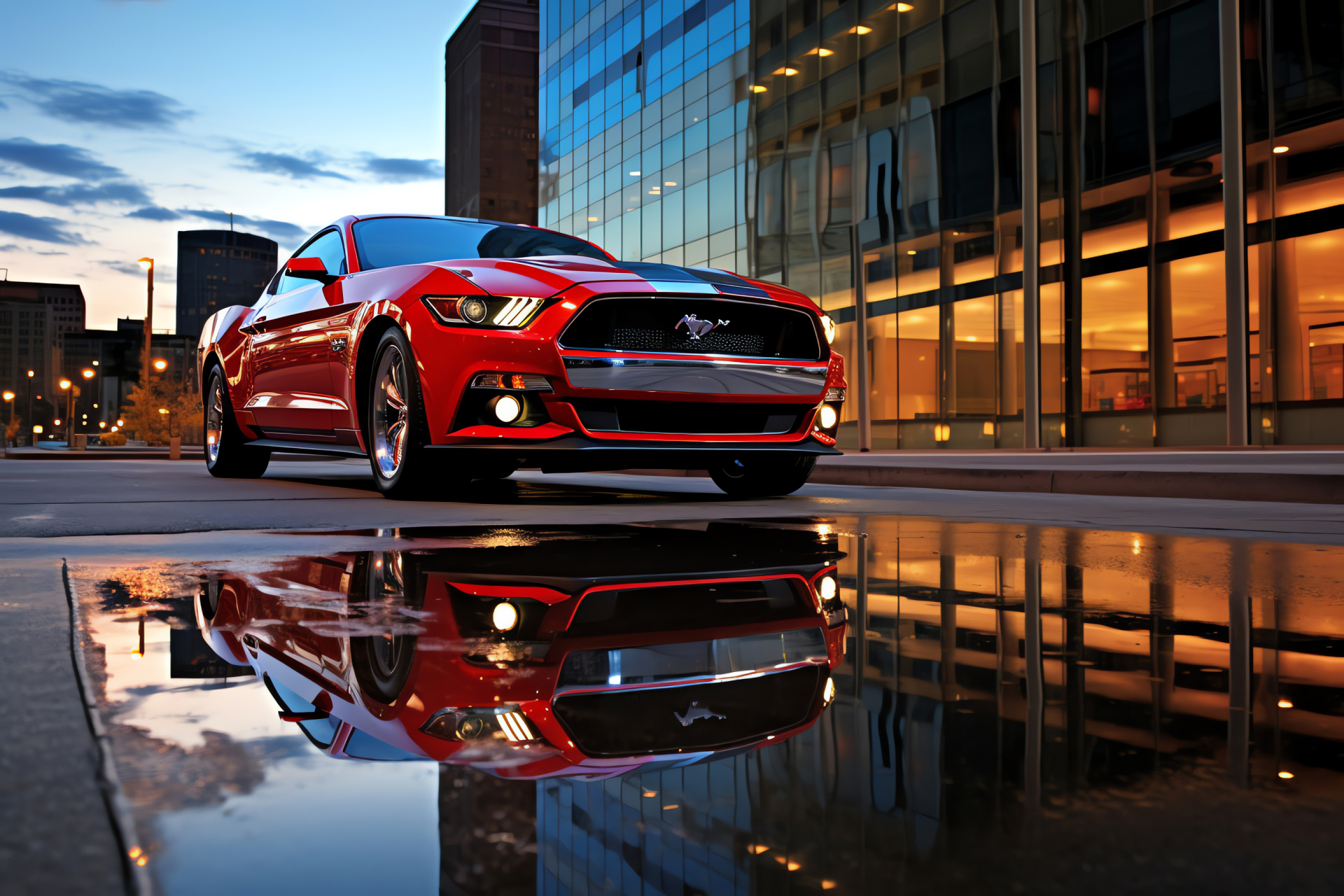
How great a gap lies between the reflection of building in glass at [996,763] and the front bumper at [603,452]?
10.7 feet

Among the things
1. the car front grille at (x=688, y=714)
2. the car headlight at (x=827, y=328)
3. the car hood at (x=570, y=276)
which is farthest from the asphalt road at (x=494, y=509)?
Answer: the car front grille at (x=688, y=714)

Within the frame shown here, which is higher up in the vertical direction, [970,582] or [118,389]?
[118,389]

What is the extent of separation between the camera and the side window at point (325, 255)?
7172 millimetres

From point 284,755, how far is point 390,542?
2.70 metres

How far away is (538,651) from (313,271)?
5553 mm

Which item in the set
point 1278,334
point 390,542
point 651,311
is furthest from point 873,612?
point 1278,334

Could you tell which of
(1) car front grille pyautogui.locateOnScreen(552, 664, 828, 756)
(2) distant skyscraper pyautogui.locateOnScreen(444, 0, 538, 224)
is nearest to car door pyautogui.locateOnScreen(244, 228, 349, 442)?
(1) car front grille pyautogui.locateOnScreen(552, 664, 828, 756)

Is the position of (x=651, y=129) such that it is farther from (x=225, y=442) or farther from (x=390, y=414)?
(x=390, y=414)

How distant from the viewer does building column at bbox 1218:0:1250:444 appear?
59.1ft

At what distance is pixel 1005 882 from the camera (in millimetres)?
1000

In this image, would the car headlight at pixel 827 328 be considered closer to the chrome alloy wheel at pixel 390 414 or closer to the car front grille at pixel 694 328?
the car front grille at pixel 694 328

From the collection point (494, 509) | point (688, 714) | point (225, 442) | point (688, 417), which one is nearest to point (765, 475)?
point (688, 417)

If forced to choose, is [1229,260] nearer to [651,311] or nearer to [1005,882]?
[651,311]

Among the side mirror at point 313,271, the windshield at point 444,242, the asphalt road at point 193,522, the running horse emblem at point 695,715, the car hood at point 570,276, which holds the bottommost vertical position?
the running horse emblem at point 695,715
